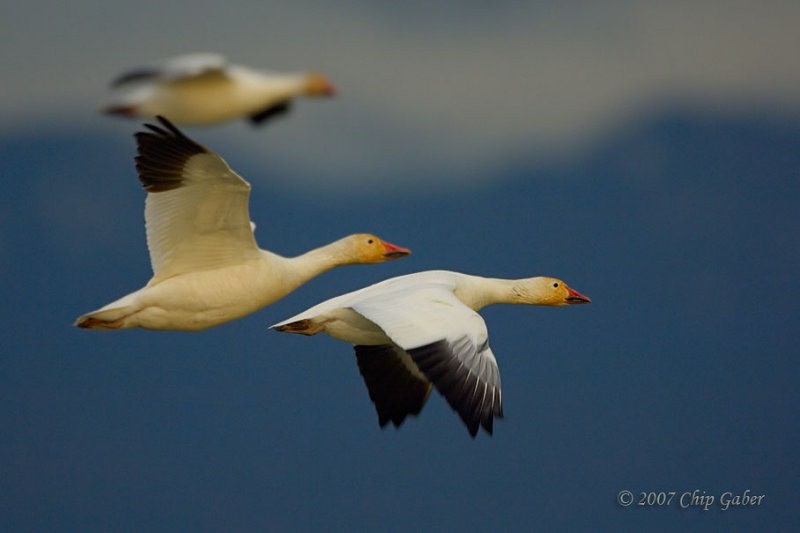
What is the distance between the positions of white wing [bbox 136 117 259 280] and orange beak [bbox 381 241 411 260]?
1.34m

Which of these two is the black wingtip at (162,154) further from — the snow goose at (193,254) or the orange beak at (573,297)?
the orange beak at (573,297)

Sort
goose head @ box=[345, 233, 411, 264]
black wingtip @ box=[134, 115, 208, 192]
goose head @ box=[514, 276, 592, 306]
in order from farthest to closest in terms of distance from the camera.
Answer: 1. goose head @ box=[514, 276, 592, 306]
2. goose head @ box=[345, 233, 411, 264]
3. black wingtip @ box=[134, 115, 208, 192]

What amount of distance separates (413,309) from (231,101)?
6.48ft

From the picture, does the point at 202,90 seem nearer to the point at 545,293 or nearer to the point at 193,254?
the point at 193,254

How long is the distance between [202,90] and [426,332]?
238cm

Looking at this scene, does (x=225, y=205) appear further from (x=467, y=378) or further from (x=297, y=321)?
(x=467, y=378)

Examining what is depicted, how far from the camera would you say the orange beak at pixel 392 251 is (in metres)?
11.7

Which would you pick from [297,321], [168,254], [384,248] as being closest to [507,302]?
[384,248]

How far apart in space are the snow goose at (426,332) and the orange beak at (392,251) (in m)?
0.36

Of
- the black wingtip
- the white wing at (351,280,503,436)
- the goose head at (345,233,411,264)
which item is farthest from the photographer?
the goose head at (345,233,411,264)

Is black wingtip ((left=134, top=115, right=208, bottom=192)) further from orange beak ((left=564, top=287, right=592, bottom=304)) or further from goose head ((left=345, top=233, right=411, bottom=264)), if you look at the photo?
orange beak ((left=564, top=287, right=592, bottom=304))

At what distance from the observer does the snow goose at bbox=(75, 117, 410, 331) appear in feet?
33.8

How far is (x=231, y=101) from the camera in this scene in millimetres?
10195

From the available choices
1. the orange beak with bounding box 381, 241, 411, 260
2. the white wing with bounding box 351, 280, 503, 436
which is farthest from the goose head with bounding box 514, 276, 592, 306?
the white wing with bounding box 351, 280, 503, 436
